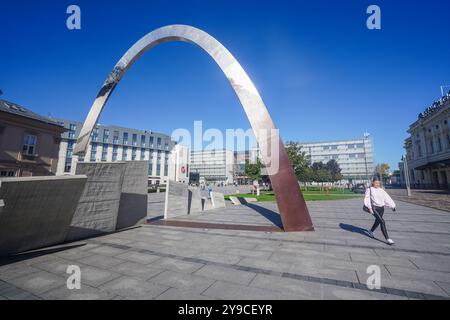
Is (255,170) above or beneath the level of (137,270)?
above

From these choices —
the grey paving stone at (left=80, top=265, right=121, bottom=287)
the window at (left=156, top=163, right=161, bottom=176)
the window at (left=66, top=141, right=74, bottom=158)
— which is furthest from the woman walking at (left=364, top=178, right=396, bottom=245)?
the window at (left=156, top=163, right=161, bottom=176)

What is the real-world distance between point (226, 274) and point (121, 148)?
267ft

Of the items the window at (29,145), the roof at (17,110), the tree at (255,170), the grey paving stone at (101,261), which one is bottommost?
the grey paving stone at (101,261)

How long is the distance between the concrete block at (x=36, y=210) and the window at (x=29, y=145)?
2561 centimetres

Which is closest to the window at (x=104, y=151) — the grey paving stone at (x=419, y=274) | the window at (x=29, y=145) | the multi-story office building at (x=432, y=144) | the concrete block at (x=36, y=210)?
the window at (x=29, y=145)

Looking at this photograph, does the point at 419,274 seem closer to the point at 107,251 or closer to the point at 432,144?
the point at 107,251

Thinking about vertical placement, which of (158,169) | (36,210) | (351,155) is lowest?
(36,210)

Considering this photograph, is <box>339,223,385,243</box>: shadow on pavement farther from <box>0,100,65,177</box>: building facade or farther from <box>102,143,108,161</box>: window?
<box>102,143,108,161</box>: window

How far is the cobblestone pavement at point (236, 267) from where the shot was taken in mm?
3701

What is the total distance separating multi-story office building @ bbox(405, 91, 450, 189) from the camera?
46219 mm

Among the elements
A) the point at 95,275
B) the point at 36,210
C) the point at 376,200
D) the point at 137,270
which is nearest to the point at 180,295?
the point at 137,270

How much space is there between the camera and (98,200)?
26.3 ft

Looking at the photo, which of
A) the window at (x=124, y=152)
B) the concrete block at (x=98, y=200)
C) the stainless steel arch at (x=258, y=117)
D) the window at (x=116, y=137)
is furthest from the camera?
the window at (x=124, y=152)

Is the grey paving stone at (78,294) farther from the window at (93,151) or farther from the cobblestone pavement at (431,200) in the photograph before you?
the window at (93,151)
